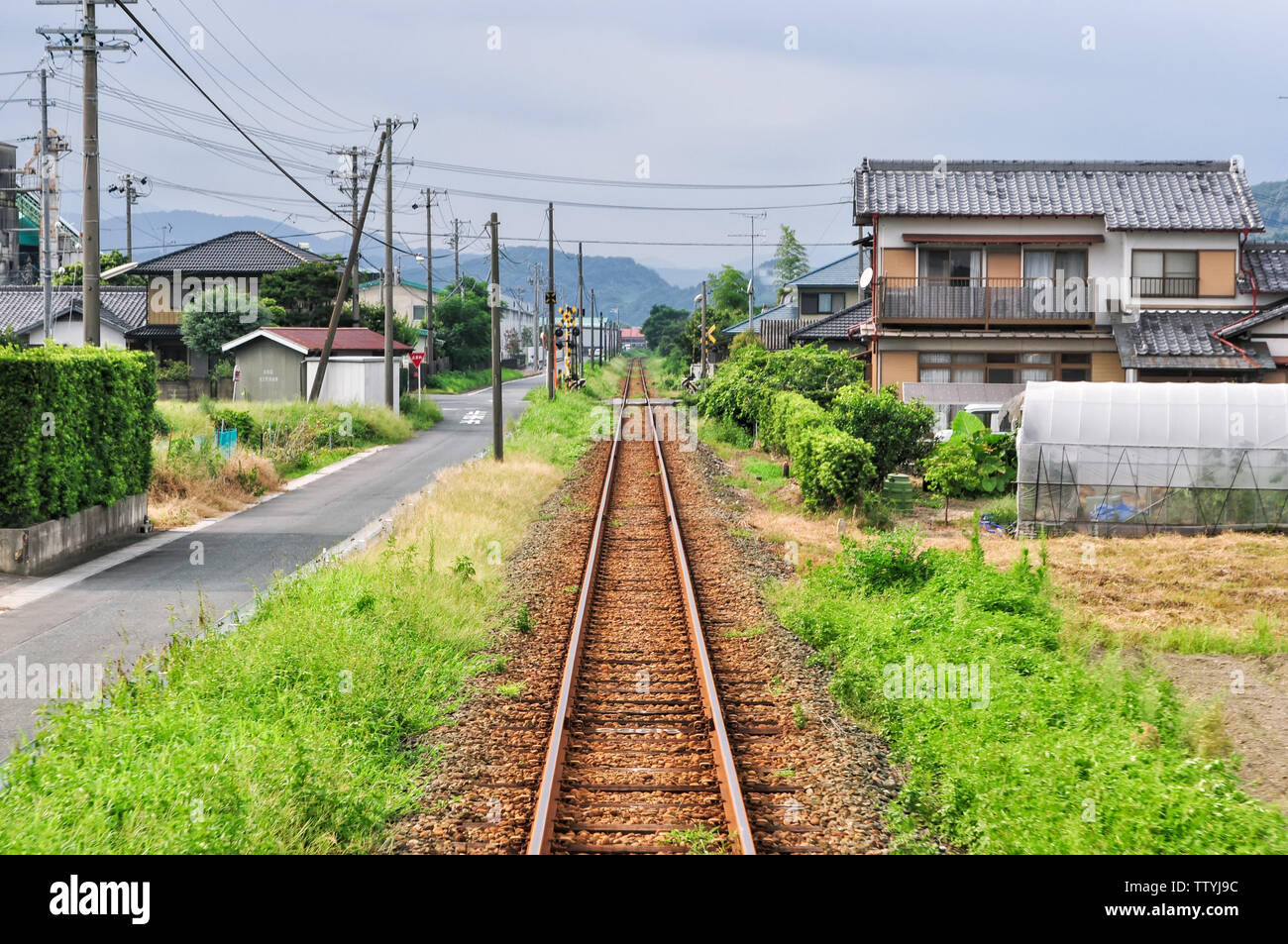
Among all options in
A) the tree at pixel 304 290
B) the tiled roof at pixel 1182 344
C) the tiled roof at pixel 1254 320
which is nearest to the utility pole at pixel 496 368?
the tiled roof at pixel 1182 344

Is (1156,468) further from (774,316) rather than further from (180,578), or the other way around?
(774,316)

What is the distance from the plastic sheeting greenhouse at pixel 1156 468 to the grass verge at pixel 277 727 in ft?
30.0

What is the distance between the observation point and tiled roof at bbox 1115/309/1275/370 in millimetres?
29844

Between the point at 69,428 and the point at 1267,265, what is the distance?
3195 cm

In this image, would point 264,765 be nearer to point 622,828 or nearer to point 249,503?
point 622,828

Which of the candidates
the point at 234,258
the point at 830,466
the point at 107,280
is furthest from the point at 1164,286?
the point at 107,280

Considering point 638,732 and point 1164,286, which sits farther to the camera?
point 1164,286

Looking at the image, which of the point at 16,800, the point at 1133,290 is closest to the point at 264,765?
the point at 16,800

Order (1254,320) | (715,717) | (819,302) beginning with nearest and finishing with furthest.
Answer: (715,717) < (1254,320) < (819,302)

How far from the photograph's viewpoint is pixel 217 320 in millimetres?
49812

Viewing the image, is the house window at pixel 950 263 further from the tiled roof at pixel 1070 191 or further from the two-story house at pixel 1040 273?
the tiled roof at pixel 1070 191
